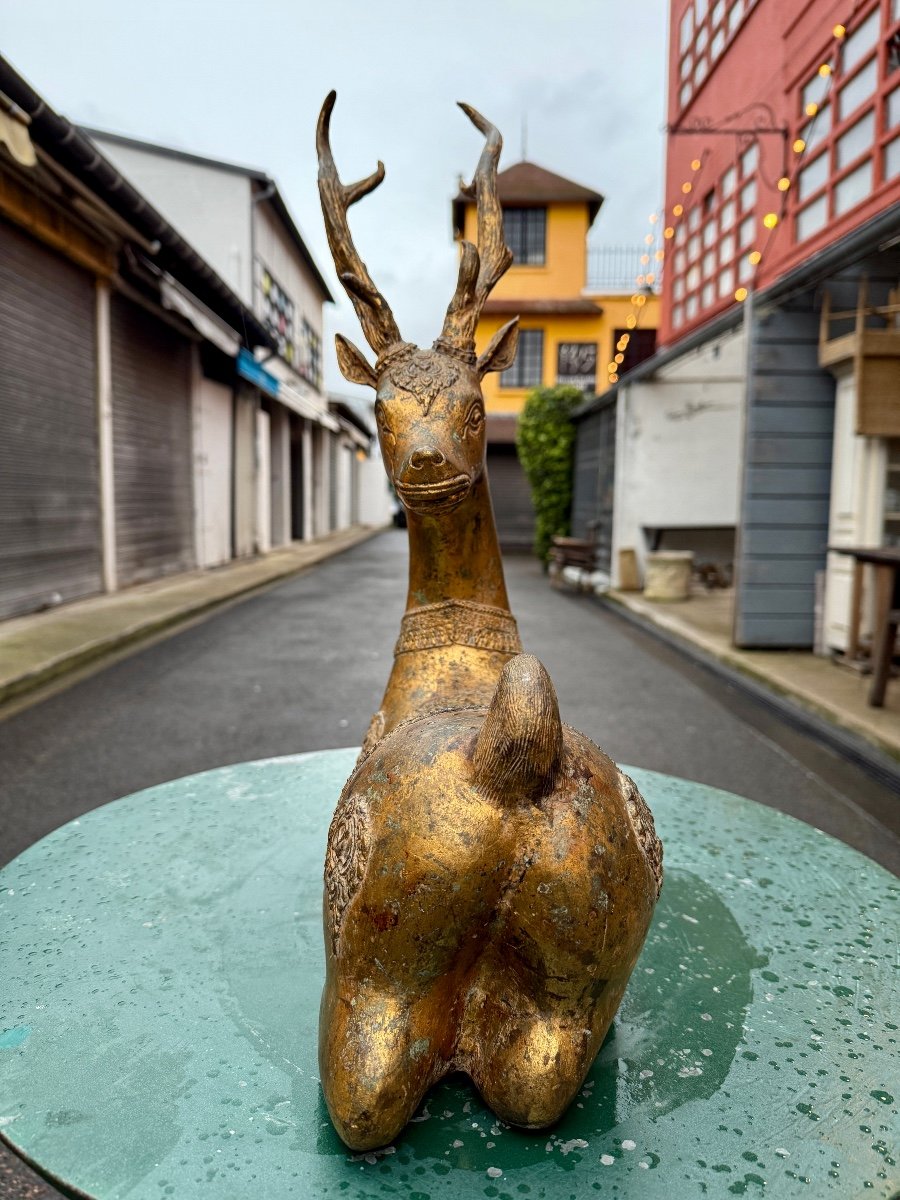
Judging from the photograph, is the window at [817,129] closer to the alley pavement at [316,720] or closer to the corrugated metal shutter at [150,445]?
the alley pavement at [316,720]

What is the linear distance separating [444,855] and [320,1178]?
18.1 inches

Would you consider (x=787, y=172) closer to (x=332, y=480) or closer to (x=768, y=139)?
(x=768, y=139)

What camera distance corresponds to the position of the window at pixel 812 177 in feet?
24.3

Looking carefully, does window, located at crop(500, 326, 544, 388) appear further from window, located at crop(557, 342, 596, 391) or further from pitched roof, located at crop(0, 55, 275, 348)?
pitched roof, located at crop(0, 55, 275, 348)

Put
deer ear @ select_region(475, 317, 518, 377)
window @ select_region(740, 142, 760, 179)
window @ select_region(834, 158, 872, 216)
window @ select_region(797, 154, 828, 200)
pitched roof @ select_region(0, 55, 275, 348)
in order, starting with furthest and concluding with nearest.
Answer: window @ select_region(740, 142, 760, 179), window @ select_region(797, 154, 828, 200), window @ select_region(834, 158, 872, 216), pitched roof @ select_region(0, 55, 275, 348), deer ear @ select_region(475, 317, 518, 377)

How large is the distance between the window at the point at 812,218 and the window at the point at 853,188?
0.20m

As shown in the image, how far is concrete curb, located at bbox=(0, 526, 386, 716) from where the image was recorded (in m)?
5.62

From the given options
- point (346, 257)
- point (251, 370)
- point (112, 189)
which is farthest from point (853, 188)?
point (251, 370)

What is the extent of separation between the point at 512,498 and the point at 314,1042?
20562 millimetres

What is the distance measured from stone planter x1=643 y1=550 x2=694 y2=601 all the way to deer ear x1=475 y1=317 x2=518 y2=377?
29.5 ft

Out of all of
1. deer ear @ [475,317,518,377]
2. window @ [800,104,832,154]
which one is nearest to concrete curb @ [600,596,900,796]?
deer ear @ [475,317,518,377]

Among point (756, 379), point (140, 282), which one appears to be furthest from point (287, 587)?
point (756, 379)

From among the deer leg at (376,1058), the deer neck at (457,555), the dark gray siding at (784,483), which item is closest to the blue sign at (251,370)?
the dark gray siding at (784,483)

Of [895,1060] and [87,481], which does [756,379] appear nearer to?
[895,1060]
